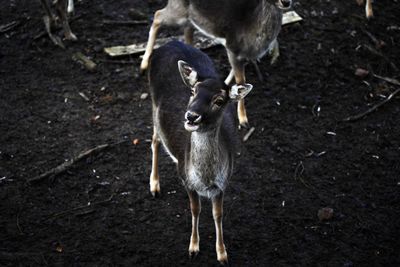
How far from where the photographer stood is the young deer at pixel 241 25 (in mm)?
6463

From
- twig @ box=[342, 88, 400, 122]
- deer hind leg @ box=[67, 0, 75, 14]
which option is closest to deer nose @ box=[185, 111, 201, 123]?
twig @ box=[342, 88, 400, 122]

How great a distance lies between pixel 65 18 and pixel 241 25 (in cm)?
249

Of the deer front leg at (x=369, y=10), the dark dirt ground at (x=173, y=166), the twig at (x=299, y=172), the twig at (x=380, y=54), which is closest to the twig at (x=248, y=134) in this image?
the dark dirt ground at (x=173, y=166)

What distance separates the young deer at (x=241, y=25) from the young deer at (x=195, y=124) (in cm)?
111

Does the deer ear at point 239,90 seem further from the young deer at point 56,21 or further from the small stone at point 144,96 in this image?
the young deer at point 56,21

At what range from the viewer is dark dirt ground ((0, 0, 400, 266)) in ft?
17.6

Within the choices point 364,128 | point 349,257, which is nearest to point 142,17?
point 364,128

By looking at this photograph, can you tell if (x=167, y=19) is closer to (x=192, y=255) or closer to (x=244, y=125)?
(x=244, y=125)

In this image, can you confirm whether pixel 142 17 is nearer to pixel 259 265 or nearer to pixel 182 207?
pixel 182 207

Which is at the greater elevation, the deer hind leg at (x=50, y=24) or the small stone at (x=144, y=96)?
the deer hind leg at (x=50, y=24)

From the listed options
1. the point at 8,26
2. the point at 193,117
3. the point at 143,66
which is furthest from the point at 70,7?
the point at 193,117

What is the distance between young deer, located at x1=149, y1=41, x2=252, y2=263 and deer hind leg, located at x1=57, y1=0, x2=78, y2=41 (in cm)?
246

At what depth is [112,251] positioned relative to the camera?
5250mm

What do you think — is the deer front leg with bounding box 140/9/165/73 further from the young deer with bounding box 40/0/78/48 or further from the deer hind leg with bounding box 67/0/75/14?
the deer hind leg with bounding box 67/0/75/14
